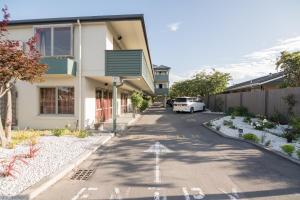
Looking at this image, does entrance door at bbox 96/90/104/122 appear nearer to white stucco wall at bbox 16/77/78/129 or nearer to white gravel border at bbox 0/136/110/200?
white stucco wall at bbox 16/77/78/129

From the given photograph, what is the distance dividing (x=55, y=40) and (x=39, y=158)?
7567 mm

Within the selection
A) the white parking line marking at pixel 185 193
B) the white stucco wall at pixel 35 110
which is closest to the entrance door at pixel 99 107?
the white stucco wall at pixel 35 110

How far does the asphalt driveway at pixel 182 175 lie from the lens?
542cm

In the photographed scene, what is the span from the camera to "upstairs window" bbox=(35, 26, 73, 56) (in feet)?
44.1

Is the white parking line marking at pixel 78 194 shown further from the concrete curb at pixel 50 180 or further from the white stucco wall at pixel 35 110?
the white stucco wall at pixel 35 110

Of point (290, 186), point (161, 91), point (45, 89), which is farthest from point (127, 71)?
point (161, 91)

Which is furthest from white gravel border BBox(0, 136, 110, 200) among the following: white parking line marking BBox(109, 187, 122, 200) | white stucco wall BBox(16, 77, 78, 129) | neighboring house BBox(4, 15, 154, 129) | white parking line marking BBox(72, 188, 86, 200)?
neighboring house BBox(4, 15, 154, 129)

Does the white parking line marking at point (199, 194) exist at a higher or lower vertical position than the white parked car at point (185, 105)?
lower

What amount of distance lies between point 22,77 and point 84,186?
499 centimetres

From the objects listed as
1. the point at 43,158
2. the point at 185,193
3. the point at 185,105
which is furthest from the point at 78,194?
the point at 185,105

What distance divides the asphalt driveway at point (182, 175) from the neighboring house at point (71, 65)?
4.52m

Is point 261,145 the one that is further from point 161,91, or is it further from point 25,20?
point 161,91

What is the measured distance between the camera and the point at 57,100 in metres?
14.3

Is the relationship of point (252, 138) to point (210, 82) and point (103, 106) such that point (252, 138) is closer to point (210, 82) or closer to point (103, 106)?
point (103, 106)
